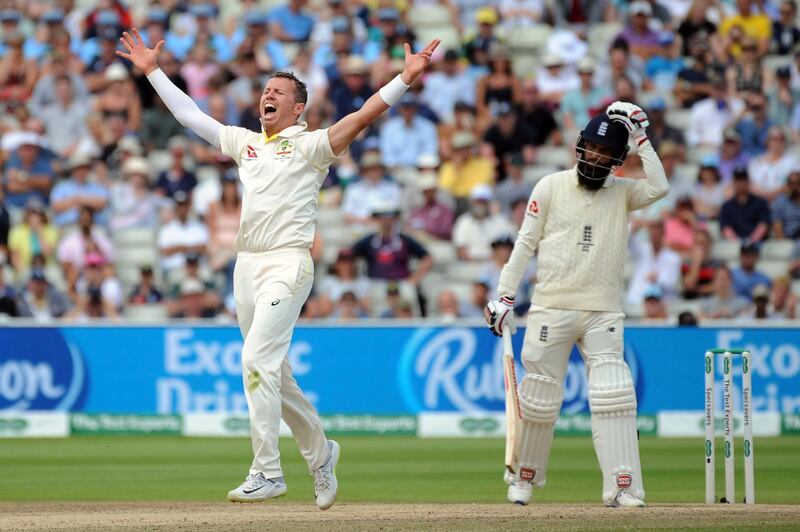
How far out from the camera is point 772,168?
1784 cm

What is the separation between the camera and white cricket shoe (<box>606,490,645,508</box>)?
8.45 meters

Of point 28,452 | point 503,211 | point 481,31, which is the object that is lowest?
point 28,452

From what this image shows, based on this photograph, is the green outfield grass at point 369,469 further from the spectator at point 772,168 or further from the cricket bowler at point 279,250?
the spectator at point 772,168

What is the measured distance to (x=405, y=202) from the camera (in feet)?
58.9

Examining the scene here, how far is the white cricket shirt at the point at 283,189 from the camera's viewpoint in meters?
8.16

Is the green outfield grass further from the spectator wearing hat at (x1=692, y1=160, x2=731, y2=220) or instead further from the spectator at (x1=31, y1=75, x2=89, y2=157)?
the spectator at (x1=31, y1=75, x2=89, y2=157)

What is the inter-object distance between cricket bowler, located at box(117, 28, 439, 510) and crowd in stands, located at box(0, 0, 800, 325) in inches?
306

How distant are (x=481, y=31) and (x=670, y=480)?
9413mm

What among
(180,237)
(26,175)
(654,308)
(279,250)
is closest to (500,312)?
(279,250)

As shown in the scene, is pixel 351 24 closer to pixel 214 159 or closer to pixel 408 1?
pixel 408 1

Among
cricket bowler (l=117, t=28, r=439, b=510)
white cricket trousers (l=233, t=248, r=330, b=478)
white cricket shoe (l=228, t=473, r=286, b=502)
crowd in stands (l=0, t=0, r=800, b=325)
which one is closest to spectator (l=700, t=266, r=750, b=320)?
crowd in stands (l=0, t=0, r=800, b=325)

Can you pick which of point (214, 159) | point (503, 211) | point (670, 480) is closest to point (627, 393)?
point (670, 480)

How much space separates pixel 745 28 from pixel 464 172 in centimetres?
431

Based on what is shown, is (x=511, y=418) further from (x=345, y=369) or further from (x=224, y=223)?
(x=224, y=223)
